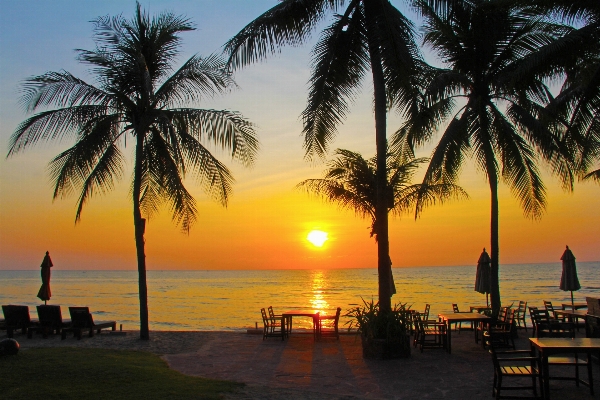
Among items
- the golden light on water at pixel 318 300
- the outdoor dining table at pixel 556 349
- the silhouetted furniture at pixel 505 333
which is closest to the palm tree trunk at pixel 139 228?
the silhouetted furniture at pixel 505 333

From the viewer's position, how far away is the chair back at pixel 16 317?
16.2 metres

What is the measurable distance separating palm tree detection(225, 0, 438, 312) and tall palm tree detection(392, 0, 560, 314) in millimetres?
1728

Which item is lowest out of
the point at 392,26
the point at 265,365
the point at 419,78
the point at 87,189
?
the point at 265,365

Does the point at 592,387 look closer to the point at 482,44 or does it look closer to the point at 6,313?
the point at 482,44

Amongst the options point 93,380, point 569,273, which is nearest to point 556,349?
point 93,380

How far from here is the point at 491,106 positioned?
1603 centimetres

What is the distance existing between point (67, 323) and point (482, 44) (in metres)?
13.9

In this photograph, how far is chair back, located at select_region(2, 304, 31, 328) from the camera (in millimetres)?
16234

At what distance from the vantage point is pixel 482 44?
15.4 m

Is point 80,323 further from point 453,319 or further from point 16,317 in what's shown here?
point 453,319

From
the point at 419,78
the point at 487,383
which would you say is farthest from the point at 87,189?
the point at 487,383

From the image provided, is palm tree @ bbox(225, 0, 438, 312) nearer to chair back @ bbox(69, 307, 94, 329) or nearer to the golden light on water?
chair back @ bbox(69, 307, 94, 329)

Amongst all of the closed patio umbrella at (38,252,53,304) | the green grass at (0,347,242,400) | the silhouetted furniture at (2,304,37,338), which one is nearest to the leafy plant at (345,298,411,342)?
the green grass at (0,347,242,400)

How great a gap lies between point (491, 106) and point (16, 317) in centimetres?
1465
